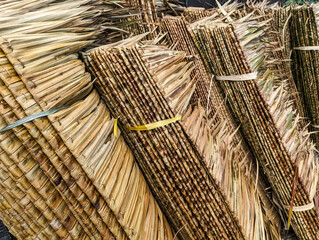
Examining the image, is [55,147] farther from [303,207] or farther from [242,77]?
[303,207]

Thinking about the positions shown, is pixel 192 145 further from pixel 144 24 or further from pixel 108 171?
pixel 144 24

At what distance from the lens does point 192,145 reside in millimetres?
1290

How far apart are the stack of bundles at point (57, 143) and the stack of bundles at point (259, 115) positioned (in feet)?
2.41

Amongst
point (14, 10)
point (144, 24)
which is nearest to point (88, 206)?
point (14, 10)

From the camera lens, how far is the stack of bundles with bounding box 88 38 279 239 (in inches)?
47.0

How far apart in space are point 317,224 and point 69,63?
5.43 feet

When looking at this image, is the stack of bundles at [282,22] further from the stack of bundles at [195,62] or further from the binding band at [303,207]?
the binding band at [303,207]

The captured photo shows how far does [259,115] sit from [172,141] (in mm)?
645

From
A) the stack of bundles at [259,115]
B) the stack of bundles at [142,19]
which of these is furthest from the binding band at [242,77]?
the stack of bundles at [142,19]

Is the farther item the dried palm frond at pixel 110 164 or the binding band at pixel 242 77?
the binding band at pixel 242 77

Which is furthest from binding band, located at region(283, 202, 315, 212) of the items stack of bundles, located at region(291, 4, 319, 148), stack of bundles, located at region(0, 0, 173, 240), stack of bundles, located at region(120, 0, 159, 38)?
stack of bundles, located at region(120, 0, 159, 38)

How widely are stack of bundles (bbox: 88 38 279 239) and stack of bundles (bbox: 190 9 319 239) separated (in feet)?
0.73

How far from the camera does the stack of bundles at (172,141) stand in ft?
3.92

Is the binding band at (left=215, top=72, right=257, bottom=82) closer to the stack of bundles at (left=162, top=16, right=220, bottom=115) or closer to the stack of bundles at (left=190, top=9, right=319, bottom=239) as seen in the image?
the stack of bundles at (left=190, top=9, right=319, bottom=239)
